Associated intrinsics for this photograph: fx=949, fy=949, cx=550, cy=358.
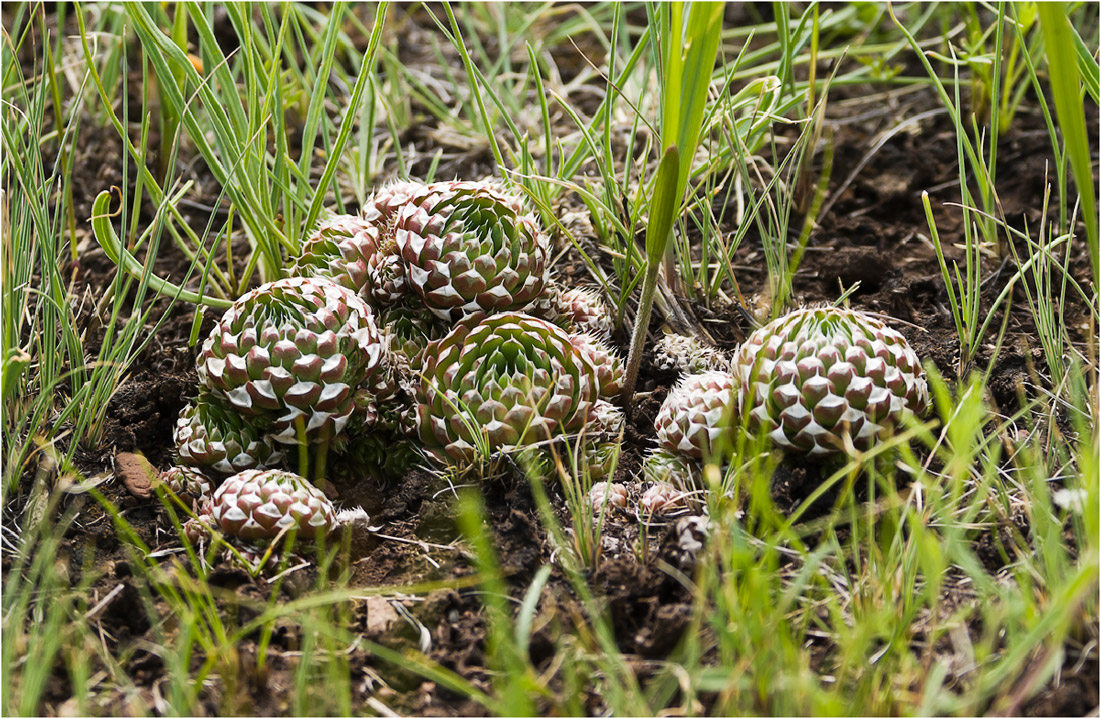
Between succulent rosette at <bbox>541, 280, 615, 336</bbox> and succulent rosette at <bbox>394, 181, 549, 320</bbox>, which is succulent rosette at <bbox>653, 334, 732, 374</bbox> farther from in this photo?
succulent rosette at <bbox>394, 181, 549, 320</bbox>

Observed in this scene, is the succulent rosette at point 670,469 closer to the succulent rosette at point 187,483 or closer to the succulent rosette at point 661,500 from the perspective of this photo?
the succulent rosette at point 661,500

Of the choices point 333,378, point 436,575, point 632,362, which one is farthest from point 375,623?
point 632,362

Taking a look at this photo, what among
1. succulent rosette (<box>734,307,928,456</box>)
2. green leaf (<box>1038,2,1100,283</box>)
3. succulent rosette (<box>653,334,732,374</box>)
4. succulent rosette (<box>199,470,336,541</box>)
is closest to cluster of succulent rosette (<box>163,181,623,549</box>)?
succulent rosette (<box>199,470,336,541</box>)

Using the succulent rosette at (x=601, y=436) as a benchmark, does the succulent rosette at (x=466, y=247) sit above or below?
above

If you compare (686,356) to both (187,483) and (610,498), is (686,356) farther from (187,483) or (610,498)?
(187,483)

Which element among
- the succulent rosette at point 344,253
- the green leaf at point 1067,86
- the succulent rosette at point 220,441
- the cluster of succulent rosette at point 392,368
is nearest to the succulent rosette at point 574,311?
the cluster of succulent rosette at point 392,368

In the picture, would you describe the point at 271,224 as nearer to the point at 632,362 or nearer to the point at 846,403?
the point at 632,362

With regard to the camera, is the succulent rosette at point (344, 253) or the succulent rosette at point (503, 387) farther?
the succulent rosette at point (344, 253)
